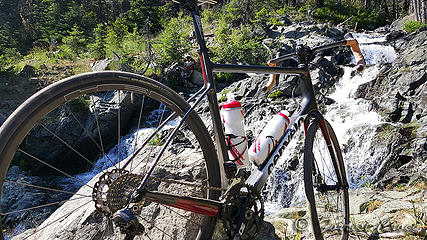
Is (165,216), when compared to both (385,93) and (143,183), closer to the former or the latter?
(143,183)

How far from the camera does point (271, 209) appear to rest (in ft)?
19.9

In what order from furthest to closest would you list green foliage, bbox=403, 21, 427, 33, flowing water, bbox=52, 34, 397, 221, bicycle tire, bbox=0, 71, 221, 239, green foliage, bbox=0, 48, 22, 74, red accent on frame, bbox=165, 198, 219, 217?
green foliage, bbox=403, 21, 427, 33
green foliage, bbox=0, 48, 22, 74
flowing water, bbox=52, 34, 397, 221
red accent on frame, bbox=165, 198, 219, 217
bicycle tire, bbox=0, 71, 221, 239

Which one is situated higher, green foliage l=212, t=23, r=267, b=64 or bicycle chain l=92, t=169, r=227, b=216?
green foliage l=212, t=23, r=267, b=64

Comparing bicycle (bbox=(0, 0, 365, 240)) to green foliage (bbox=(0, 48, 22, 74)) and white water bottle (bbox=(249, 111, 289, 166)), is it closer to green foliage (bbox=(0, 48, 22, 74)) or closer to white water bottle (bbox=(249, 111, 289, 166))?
white water bottle (bbox=(249, 111, 289, 166))

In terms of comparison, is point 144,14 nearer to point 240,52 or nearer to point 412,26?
point 240,52

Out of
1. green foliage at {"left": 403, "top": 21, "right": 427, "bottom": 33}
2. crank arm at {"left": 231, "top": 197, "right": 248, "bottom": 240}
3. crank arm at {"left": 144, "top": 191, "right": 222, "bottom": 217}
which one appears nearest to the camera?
crank arm at {"left": 144, "top": 191, "right": 222, "bottom": 217}

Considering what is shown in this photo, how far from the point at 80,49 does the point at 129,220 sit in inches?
622

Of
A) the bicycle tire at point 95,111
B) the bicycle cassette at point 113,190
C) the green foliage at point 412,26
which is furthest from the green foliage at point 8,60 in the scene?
the green foliage at point 412,26

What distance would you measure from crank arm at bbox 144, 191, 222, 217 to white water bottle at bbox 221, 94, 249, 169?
444mm

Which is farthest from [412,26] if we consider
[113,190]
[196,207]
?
[113,190]

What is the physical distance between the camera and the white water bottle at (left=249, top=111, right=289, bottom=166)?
6.69ft

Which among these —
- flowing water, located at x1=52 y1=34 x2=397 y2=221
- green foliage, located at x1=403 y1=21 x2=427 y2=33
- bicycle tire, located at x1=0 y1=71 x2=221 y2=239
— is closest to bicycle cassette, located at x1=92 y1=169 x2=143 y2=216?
bicycle tire, located at x1=0 y1=71 x2=221 y2=239

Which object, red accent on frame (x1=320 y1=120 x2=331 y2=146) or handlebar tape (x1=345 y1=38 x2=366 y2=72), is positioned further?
red accent on frame (x1=320 y1=120 x2=331 y2=146)

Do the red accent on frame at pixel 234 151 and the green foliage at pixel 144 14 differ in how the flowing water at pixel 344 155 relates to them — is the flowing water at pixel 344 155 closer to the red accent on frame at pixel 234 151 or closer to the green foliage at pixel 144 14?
the red accent on frame at pixel 234 151
